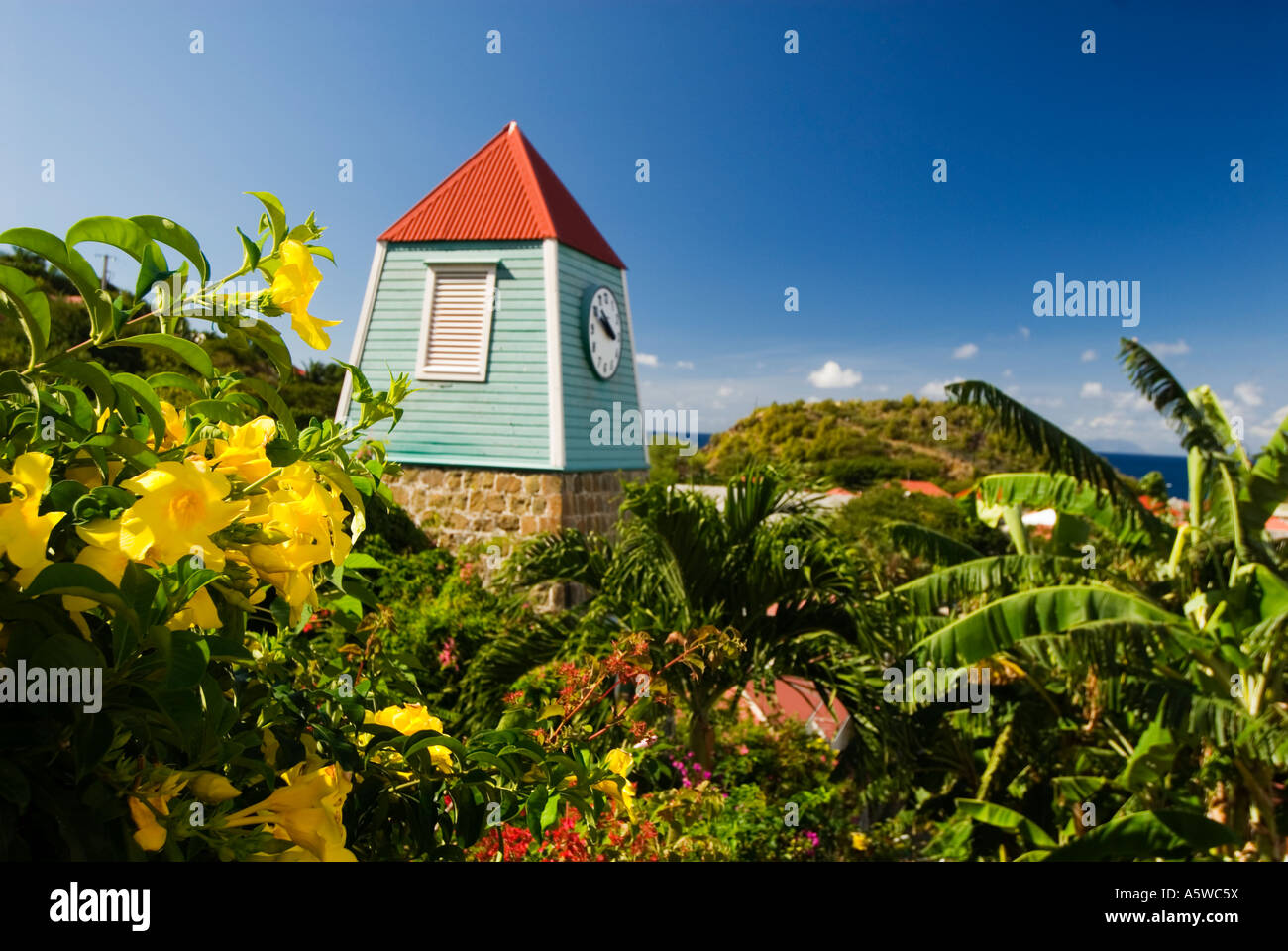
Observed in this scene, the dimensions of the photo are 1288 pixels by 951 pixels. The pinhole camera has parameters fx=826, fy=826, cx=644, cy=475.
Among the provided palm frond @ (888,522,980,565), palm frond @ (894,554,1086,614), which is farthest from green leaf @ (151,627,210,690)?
palm frond @ (888,522,980,565)

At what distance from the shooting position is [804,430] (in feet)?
121

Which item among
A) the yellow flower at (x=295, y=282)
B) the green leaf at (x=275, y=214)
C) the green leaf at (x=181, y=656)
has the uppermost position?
the green leaf at (x=275, y=214)

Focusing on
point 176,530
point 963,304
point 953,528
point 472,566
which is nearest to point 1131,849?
point 176,530

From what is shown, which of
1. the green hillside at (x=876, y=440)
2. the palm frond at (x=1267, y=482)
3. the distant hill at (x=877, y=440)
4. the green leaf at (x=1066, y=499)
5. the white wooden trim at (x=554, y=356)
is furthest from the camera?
the distant hill at (x=877, y=440)

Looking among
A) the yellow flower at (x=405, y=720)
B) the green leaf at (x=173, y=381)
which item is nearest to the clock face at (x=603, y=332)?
the yellow flower at (x=405, y=720)

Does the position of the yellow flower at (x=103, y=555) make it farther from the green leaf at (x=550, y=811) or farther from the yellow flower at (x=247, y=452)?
the green leaf at (x=550, y=811)

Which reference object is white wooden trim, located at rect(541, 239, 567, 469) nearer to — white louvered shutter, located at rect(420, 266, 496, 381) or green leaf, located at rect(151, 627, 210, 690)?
white louvered shutter, located at rect(420, 266, 496, 381)

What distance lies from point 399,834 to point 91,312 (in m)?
0.74

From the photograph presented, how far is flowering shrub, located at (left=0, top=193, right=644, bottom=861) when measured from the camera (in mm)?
712

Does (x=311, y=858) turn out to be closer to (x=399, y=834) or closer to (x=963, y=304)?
(x=399, y=834)

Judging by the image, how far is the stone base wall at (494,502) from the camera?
9383 mm

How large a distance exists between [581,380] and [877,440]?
31422 mm

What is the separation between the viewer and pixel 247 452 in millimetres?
888
